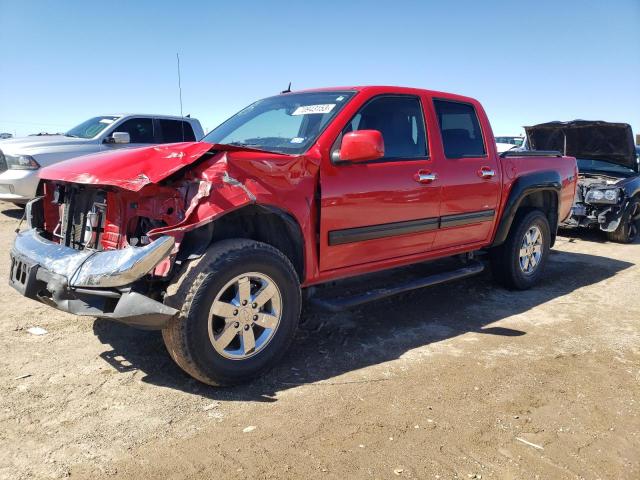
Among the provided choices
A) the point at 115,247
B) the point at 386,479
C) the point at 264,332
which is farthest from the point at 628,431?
the point at 115,247

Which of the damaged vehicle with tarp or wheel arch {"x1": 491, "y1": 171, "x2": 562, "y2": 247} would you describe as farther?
the damaged vehicle with tarp

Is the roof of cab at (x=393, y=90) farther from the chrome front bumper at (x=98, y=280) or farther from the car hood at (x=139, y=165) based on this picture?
the chrome front bumper at (x=98, y=280)

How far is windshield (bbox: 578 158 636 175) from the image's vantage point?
886 centimetres

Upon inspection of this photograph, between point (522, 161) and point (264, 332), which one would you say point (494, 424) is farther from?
point (522, 161)

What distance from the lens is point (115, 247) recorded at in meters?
3.13

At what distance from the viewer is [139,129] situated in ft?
30.6

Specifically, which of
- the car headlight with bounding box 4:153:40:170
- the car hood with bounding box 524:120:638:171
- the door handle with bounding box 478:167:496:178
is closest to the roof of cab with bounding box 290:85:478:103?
the door handle with bounding box 478:167:496:178

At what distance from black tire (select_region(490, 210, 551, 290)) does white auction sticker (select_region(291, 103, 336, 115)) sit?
100 inches

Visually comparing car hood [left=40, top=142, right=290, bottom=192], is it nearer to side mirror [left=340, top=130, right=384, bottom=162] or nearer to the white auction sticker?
side mirror [left=340, top=130, right=384, bottom=162]

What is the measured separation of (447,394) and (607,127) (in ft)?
23.2

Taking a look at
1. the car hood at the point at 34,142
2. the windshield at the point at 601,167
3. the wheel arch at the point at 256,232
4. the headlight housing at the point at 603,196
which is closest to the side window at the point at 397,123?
the wheel arch at the point at 256,232

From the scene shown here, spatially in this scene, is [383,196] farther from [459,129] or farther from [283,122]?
[459,129]

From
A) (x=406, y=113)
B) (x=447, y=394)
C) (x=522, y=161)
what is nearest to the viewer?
(x=447, y=394)

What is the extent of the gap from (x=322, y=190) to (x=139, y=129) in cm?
697
